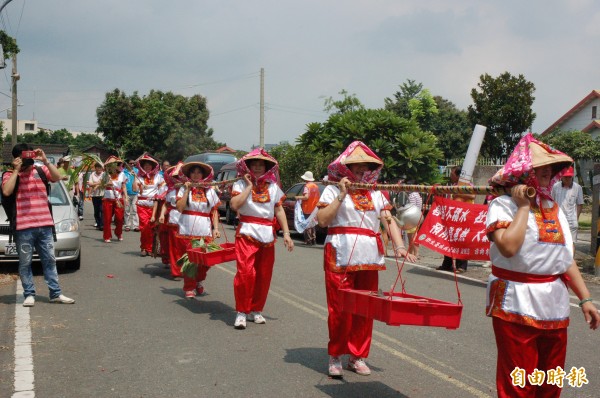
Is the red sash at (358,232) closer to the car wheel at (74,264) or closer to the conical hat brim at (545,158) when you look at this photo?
the conical hat brim at (545,158)

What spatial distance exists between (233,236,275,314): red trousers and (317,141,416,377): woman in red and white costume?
1963mm

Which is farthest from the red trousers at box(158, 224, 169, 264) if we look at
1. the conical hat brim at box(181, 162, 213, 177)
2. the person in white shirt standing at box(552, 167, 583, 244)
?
the person in white shirt standing at box(552, 167, 583, 244)

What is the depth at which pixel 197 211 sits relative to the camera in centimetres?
959

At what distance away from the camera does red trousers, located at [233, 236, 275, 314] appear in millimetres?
7473

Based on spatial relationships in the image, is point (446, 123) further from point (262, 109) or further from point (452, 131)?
point (262, 109)

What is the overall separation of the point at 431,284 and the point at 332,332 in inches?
218

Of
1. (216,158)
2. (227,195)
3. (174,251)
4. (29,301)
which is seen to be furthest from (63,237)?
(216,158)

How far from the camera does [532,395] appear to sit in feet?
12.5

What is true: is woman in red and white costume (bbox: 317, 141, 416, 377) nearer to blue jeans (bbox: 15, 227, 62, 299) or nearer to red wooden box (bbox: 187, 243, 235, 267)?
red wooden box (bbox: 187, 243, 235, 267)

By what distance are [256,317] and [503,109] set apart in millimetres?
27773

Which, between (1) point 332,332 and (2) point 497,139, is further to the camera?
(2) point 497,139

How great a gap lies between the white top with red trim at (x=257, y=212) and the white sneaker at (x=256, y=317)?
2.88ft

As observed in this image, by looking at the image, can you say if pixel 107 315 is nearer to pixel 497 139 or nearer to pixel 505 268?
pixel 505 268

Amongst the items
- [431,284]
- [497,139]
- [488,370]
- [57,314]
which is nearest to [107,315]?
[57,314]
